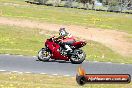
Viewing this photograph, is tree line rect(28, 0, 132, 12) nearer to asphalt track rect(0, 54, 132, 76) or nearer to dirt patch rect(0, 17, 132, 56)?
dirt patch rect(0, 17, 132, 56)

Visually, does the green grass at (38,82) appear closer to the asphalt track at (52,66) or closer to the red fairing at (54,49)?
the asphalt track at (52,66)

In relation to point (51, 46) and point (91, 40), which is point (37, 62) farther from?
point (91, 40)

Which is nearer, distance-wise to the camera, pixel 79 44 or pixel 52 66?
pixel 52 66

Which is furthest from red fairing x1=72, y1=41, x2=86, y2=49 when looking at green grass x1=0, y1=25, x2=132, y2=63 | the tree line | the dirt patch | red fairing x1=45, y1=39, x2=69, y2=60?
the tree line

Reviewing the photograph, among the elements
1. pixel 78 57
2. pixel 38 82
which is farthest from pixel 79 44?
pixel 38 82

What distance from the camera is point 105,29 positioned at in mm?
41219

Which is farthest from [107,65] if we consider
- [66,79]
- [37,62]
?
[66,79]

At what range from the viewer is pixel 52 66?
1944 cm

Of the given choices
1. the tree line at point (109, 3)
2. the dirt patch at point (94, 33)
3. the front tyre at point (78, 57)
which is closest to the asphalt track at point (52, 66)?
the front tyre at point (78, 57)

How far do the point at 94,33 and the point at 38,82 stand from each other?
77.4 feet

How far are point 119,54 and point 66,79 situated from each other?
48.5 ft

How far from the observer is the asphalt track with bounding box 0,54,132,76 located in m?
17.9

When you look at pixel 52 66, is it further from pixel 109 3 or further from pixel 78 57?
pixel 109 3

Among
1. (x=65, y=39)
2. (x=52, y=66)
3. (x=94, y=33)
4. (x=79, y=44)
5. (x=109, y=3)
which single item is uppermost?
(x=65, y=39)
